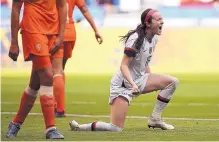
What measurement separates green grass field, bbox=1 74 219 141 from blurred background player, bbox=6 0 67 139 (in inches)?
14.1

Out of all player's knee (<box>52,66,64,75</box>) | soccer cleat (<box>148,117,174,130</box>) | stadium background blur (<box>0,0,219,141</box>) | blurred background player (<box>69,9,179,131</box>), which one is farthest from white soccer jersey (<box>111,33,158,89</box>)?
stadium background blur (<box>0,0,219,141</box>)

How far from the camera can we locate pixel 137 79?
11.5m

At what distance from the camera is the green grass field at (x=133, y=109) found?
34.6 ft

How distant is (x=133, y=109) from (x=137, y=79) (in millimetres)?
4568

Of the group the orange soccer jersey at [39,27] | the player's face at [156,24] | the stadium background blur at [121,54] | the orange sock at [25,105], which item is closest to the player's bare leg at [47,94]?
the orange soccer jersey at [39,27]

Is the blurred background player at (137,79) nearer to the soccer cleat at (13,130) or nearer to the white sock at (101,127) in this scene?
the white sock at (101,127)

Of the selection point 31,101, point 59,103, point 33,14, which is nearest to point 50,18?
point 33,14

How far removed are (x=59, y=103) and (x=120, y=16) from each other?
1496cm

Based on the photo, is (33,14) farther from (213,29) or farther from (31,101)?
(213,29)

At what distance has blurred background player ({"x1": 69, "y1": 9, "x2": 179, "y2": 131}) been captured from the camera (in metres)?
11.2

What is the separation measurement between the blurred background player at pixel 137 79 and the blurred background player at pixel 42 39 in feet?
3.74

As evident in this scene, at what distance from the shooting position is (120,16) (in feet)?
94.3

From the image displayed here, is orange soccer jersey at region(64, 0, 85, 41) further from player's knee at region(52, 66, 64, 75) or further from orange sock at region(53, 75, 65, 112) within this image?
orange sock at region(53, 75, 65, 112)

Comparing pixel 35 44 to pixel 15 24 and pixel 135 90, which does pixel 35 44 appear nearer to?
pixel 15 24
